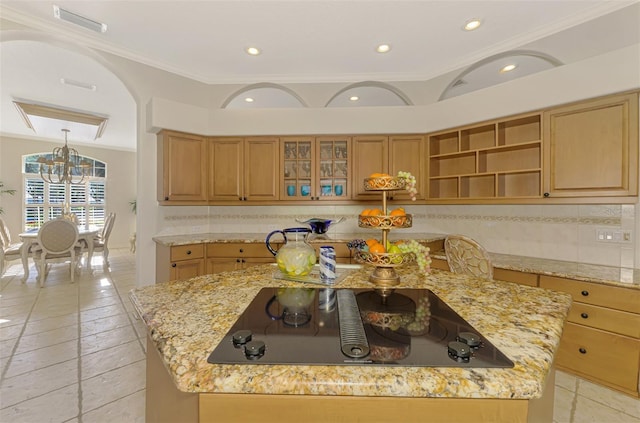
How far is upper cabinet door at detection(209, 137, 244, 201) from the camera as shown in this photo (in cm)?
332

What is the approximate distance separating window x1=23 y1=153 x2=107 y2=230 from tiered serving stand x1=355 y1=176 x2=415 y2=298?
29.1ft

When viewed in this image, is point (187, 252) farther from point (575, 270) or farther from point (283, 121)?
point (575, 270)

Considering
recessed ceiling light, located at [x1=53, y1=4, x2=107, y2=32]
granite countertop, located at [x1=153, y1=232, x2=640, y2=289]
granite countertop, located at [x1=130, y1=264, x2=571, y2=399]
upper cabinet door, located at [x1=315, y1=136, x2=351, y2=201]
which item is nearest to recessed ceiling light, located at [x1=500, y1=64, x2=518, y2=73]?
upper cabinet door, located at [x1=315, y1=136, x2=351, y2=201]

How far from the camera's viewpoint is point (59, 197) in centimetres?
712

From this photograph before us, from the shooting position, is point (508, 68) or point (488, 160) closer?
point (488, 160)

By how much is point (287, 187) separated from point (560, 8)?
122 inches

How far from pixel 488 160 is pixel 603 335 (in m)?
1.79

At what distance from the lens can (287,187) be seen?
3.40 m

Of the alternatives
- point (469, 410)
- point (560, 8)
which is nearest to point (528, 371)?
point (469, 410)

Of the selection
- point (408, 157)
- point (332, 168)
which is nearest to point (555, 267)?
point (408, 157)

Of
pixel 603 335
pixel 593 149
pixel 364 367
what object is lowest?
pixel 603 335

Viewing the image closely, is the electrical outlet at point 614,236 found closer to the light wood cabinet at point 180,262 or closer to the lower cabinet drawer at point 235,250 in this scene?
the lower cabinet drawer at point 235,250

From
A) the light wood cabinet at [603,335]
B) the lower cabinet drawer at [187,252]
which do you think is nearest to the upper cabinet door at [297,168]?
the lower cabinet drawer at [187,252]

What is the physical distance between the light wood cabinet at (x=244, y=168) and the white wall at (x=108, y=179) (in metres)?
6.29
